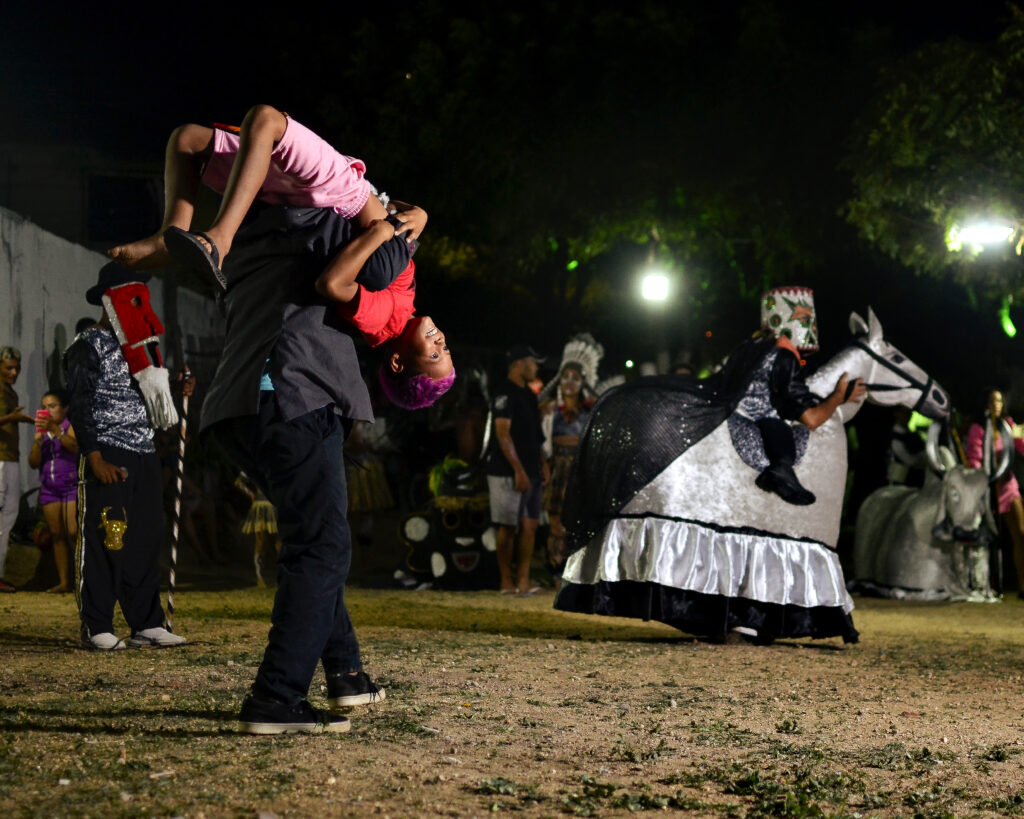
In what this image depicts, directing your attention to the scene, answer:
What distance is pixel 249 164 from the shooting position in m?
3.83

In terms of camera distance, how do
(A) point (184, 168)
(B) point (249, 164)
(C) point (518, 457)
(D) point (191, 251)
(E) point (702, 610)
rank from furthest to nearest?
(C) point (518, 457) → (E) point (702, 610) → (A) point (184, 168) → (B) point (249, 164) → (D) point (191, 251)

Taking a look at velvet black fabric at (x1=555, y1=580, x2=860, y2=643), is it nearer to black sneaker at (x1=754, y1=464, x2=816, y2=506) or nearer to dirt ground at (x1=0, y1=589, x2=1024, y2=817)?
dirt ground at (x1=0, y1=589, x2=1024, y2=817)

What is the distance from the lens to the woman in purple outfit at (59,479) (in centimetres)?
1170

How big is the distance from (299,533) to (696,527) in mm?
4298

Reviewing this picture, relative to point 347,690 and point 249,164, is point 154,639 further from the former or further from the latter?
point 249,164

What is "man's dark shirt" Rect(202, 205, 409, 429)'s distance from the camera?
4.24 m

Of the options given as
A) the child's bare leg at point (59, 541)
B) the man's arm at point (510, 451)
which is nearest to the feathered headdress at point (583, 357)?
the man's arm at point (510, 451)

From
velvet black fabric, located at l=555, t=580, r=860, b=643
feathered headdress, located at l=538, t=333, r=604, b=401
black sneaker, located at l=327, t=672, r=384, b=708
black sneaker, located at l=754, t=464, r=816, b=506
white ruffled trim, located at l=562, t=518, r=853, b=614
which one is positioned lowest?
black sneaker, located at l=327, t=672, r=384, b=708

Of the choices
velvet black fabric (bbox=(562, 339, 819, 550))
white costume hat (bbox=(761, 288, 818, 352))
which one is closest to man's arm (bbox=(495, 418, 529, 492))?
velvet black fabric (bbox=(562, 339, 819, 550))

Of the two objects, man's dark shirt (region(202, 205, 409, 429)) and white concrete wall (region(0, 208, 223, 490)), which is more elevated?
white concrete wall (region(0, 208, 223, 490))

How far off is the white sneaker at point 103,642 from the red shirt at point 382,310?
337cm

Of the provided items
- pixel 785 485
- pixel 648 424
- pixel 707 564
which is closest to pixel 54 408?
pixel 648 424

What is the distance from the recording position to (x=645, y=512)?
26.6 feet

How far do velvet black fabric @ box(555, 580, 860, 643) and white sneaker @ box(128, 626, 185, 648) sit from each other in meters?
2.26
